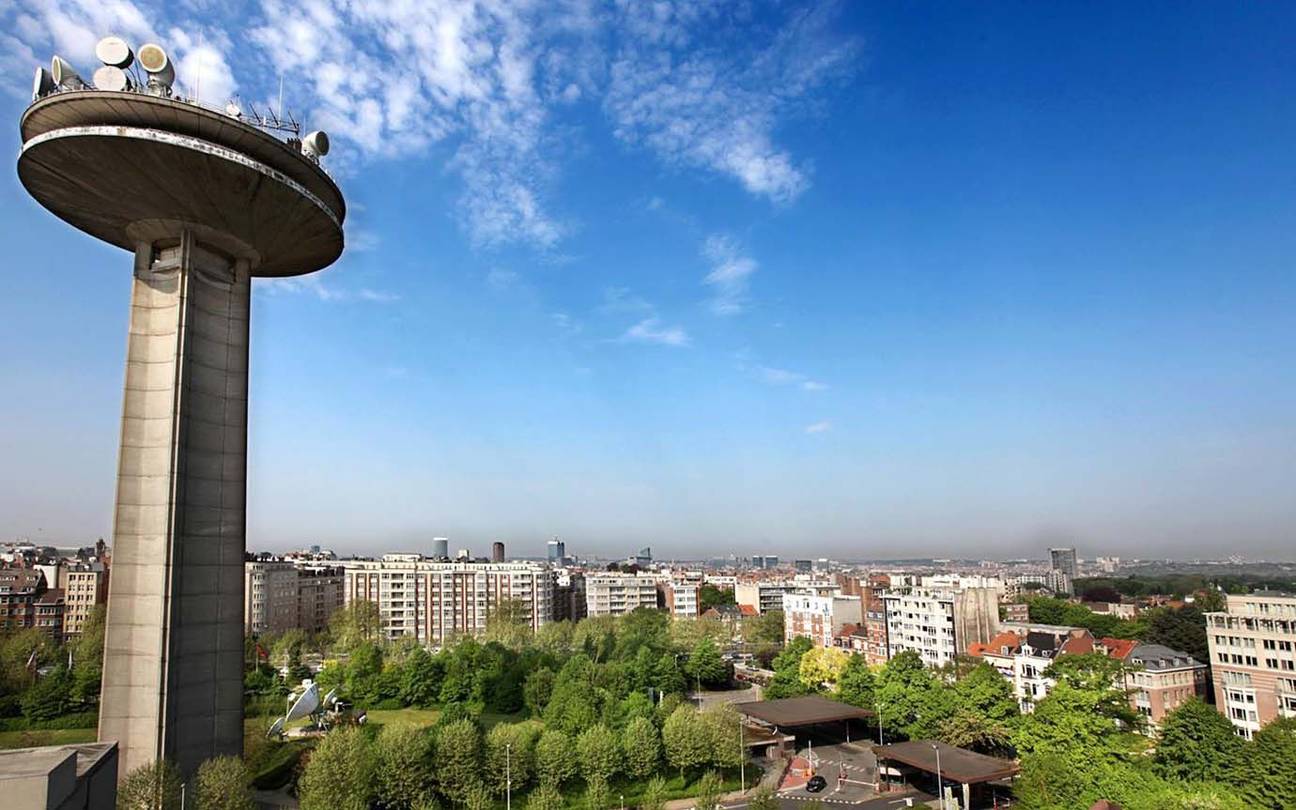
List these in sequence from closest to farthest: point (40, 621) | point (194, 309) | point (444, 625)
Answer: point (194, 309), point (40, 621), point (444, 625)

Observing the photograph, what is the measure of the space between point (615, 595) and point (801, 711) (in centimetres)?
7630

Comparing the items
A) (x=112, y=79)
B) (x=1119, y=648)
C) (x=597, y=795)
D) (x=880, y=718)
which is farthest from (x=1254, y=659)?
(x=112, y=79)

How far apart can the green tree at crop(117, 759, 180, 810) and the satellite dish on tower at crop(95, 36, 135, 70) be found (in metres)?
27.0

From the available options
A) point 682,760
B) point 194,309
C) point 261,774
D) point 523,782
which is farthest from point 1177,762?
point 194,309

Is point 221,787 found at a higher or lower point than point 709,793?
higher

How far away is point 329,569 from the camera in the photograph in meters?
126

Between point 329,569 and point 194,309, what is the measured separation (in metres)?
102

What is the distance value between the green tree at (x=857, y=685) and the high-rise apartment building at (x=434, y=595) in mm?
59688

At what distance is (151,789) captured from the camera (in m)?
28.7

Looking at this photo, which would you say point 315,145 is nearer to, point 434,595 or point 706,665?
point 706,665

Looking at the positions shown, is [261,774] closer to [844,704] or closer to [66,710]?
[66,710]

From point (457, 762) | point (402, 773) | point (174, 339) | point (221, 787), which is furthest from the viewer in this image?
point (457, 762)

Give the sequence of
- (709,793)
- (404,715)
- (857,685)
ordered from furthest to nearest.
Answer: (404,715) < (857,685) < (709,793)

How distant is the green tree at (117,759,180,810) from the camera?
2817 centimetres
